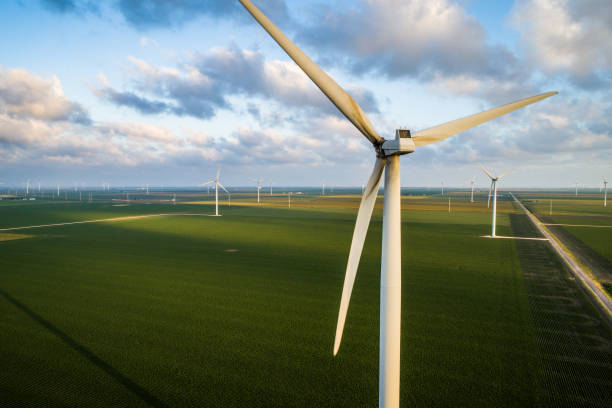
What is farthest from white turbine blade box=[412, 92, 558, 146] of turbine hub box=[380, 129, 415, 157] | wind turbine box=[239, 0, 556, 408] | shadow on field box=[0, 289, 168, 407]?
shadow on field box=[0, 289, 168, 407]

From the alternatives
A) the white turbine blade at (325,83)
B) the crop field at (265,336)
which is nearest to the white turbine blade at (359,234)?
the white turbine blade at (325,83)

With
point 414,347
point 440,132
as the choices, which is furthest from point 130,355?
point 440,132

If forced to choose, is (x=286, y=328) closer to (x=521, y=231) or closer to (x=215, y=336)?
(x=215, y=336)

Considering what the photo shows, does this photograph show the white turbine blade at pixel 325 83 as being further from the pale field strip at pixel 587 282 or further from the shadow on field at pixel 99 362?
the pale field strip at pixel 587 282

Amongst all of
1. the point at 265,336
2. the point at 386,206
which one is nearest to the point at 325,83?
the point at 386,206

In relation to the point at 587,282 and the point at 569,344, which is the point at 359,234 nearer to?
the point at 569,344

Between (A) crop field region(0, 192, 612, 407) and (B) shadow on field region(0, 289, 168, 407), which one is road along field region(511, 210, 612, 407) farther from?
(B) shadow on field region(0, 289, 168, 407)
